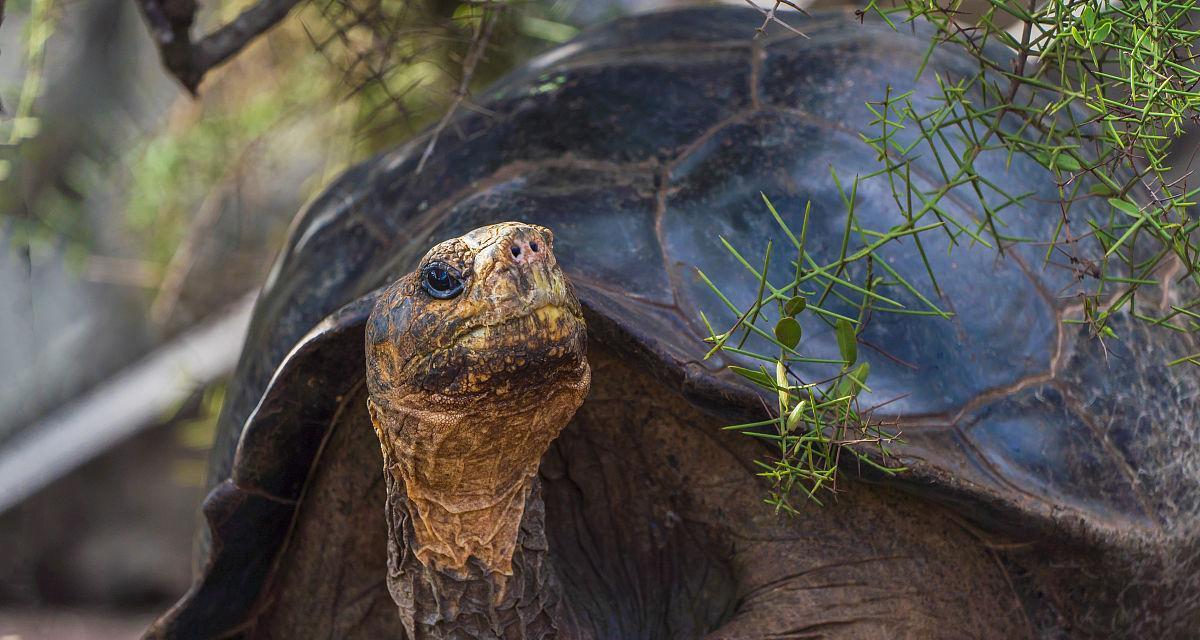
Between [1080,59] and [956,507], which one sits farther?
[956,507]

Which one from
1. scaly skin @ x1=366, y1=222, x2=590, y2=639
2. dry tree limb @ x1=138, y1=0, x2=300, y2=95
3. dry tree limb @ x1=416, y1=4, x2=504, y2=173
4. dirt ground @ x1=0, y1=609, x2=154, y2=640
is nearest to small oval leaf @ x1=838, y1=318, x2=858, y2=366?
scaly skin @ x1=366, y1=222, x2=590, y2=639

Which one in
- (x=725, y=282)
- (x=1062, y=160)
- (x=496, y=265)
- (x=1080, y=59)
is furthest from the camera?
(x=725, y=282)

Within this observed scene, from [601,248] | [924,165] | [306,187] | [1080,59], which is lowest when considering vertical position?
[306,187]

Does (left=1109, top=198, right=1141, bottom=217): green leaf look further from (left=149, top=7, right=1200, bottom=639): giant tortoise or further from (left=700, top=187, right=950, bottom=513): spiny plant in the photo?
(left=149, top=7, right=1200, bottom=639): giant tortoise

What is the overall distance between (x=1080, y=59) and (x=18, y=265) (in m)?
5.40

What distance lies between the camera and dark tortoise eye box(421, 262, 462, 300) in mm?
1626

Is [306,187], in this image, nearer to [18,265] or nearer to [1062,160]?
[18,265]

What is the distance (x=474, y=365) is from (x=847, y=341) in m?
0.58

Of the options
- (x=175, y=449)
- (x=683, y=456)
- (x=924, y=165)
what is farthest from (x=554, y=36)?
(x=175, y=449)

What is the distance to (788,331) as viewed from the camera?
1.77 metres

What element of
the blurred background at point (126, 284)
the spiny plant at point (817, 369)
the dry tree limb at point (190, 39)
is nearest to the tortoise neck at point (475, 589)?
the spiny plant at point (817, 369)

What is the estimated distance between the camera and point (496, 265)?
63.2 inches

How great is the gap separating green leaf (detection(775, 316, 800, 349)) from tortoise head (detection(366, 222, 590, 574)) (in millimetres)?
293

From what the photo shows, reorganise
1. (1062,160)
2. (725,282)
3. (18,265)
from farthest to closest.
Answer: (18,265) → (725,282) → (1062,160)
